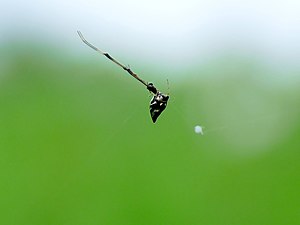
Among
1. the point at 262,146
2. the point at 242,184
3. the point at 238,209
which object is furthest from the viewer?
the point at 262,146

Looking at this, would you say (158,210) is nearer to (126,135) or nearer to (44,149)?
(126,135)

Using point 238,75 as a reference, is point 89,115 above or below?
below

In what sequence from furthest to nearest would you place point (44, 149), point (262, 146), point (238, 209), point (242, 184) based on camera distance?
point (44, 149) < point (262, 146) < point (242, 184) < point (238, 209)

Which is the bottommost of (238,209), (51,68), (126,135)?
(238,209)

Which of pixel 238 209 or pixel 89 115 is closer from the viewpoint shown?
pixel 238 209

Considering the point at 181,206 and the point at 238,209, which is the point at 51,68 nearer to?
the point at 181,206

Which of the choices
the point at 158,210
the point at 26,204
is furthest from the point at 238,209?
the point at 26,204
